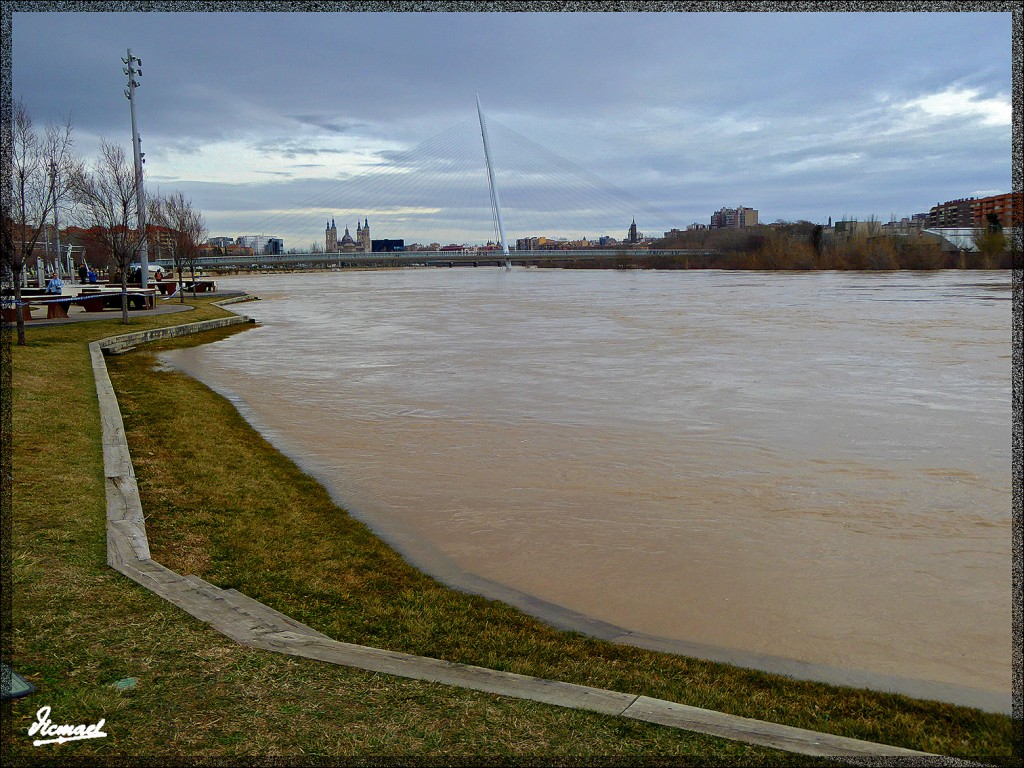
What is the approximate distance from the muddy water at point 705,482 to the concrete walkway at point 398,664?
5.60ft

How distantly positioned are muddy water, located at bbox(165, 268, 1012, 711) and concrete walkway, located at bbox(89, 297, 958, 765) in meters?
1.71

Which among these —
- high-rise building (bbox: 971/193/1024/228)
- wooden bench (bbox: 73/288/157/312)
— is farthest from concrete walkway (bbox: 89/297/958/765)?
wooden bench (bbox: 73/288/157/312)

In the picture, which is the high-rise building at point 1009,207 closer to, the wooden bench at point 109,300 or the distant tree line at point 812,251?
the wooden bench at point 109,300

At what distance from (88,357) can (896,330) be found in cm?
2121

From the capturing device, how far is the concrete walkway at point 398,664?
3119 mm
